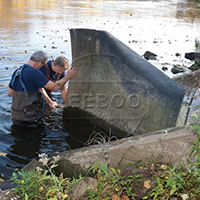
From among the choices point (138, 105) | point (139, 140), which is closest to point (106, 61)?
point (138, 105)

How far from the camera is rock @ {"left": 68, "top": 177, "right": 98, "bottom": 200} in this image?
2541mm

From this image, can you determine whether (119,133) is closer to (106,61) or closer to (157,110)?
(157,110)

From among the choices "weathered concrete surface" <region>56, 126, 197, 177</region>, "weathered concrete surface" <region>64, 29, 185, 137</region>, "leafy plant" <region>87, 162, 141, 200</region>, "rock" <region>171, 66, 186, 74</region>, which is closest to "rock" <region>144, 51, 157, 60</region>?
"rock" <region>171, 66, 186, 74</region>

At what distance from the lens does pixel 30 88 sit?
5078mm

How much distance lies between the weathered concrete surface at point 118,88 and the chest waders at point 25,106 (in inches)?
35.1

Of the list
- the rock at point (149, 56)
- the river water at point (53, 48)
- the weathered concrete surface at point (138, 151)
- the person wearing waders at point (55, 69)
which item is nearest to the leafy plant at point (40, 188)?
the weathered concrete surface at point (138, 151)

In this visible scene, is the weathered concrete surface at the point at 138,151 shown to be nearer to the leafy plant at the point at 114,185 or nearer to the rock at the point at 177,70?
the leafy plant at the point at 114,185

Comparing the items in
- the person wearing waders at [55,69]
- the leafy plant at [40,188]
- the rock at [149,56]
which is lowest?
the rock at [149,56]

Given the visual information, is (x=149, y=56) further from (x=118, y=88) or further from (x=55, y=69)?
(x=118, y=88)

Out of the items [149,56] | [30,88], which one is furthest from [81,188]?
[149,56]

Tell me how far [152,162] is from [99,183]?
65cm

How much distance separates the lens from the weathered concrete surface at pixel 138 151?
294 centimetres

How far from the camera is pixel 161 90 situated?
454 centimetres

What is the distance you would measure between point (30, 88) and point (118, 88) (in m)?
1.70
